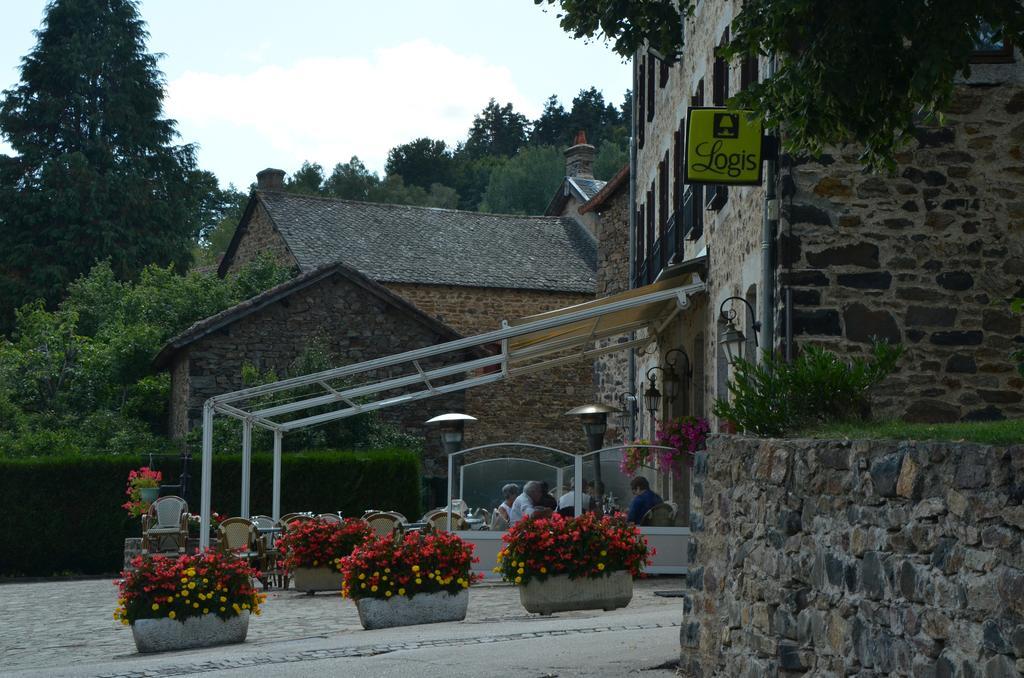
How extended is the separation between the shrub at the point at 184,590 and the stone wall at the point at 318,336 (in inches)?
602

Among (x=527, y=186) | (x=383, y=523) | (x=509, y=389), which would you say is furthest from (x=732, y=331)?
(x=527, y=186)

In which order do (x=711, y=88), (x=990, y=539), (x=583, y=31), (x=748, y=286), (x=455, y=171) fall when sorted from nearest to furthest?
(x=990, y=539) < (x=583, y=31) < (x=748, y=286) < (x=711, y=88) < (x=455, y=171)

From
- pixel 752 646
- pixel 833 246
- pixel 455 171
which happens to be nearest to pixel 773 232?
pixel 833 246

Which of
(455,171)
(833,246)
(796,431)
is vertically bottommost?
(796,431)

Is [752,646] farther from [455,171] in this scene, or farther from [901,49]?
[455,171]

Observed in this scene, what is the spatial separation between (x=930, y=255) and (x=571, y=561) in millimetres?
3926

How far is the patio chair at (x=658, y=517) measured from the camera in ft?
51.1

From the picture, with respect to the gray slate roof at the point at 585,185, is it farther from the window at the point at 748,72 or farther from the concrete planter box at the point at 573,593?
the concrete planter box at the point at 573,593

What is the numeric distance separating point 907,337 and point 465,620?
438 centimetres

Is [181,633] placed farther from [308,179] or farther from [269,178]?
[308,179]

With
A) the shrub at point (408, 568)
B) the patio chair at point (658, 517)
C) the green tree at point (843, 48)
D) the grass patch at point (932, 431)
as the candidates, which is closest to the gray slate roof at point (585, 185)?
the patio chair at point (658, 517)

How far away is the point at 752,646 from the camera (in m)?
6.89

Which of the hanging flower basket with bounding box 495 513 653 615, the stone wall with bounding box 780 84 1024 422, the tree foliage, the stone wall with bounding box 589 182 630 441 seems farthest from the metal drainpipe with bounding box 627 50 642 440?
the stone wall with bounding box 780 84 1024 422

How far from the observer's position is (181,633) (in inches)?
422
